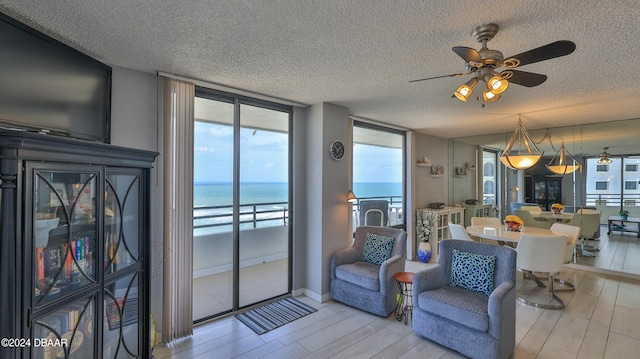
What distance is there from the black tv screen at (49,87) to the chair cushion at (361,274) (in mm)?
2829

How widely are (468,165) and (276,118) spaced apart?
4.83 meters

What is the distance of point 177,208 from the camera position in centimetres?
275

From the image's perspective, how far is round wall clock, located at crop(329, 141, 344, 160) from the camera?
3752 millimetres

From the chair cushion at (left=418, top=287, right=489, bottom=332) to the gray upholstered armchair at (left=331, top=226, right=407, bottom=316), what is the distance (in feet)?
1.68

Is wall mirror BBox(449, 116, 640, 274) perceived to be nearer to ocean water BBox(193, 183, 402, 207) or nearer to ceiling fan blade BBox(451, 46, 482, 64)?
ceiling fan blade BBox(451, 46, 482, 64)

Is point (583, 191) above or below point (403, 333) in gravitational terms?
above

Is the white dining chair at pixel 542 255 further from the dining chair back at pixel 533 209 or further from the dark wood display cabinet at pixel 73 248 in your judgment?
the dark wood display cabinet at pixel 73 248

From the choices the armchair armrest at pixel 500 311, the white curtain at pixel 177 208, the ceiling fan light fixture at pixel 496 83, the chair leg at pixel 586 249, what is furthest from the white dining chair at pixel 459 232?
the white curtain at pixel 177 208

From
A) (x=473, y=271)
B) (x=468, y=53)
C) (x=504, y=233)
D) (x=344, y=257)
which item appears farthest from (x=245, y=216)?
(x=504, y=233)

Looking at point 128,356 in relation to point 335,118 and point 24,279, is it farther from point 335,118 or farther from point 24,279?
point 335,118

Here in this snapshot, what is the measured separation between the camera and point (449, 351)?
255 cm

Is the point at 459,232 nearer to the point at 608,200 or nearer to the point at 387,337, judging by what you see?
the point at 387,337

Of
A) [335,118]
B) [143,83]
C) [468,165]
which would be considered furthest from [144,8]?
[468,165]

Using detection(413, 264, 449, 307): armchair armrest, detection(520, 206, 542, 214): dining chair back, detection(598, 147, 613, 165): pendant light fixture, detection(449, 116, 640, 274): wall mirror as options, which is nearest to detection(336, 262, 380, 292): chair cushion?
detection(413, 264, 449, 307): armchair armrest
